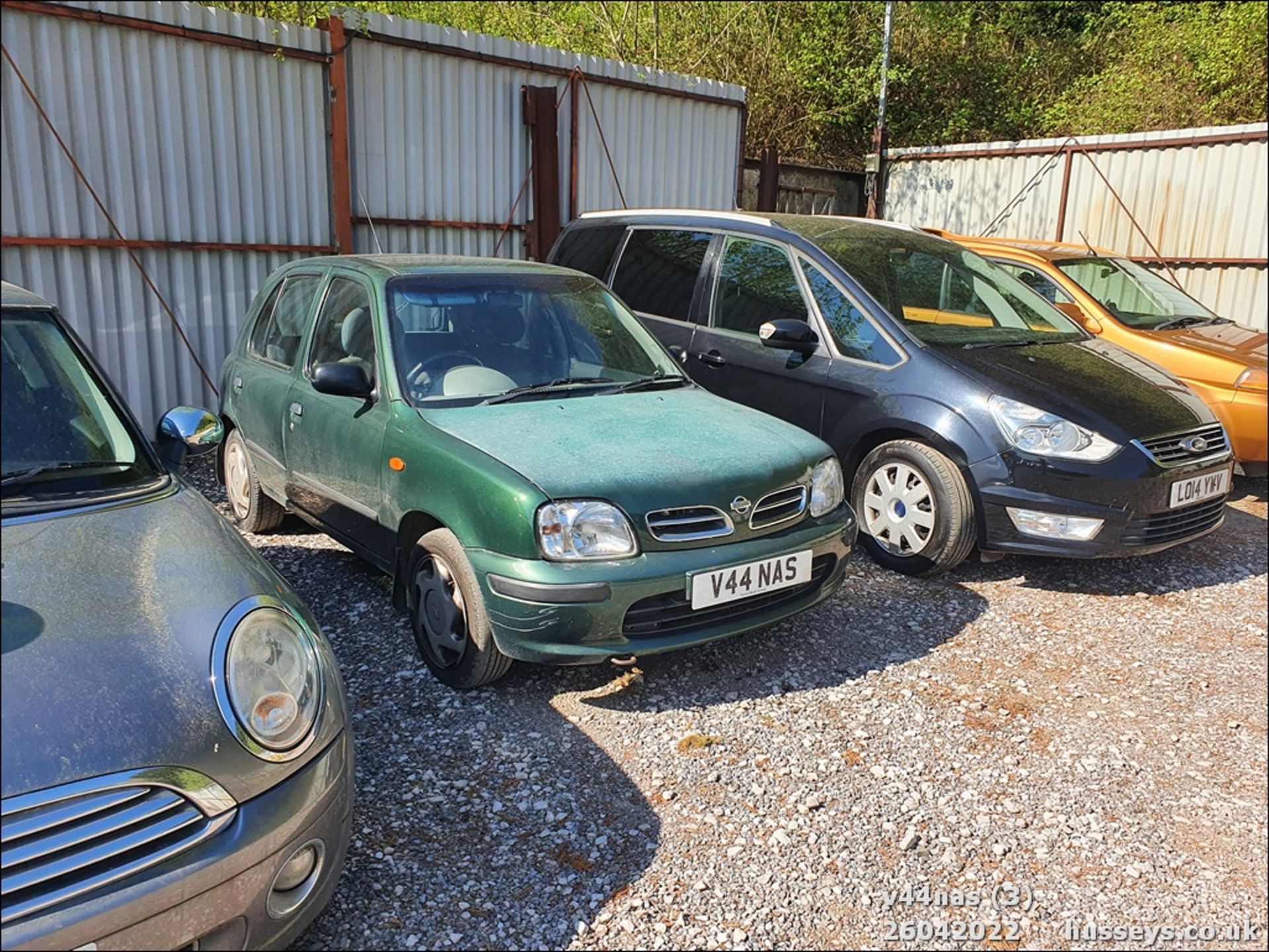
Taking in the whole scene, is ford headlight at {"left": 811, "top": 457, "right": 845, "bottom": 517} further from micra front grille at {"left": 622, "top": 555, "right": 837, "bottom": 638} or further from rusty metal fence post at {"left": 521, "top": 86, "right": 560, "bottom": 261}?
rusty metal fence post at {"left": 521, "top": 86, "right": 560, "bottom": 261}

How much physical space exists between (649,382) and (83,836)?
3.02 metres

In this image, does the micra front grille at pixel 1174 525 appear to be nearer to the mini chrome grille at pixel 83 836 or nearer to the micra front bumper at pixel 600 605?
the micra front bumper at pixel 600 605

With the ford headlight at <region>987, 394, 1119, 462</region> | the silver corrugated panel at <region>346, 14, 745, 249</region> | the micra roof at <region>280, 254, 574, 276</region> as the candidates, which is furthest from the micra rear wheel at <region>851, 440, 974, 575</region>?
the silver corrugated panel at <region>346, 14, 745, 249</region>

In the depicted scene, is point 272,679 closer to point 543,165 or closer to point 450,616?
point 450,616

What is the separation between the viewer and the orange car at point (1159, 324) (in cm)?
625

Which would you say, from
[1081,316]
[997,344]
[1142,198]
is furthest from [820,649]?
[1142,198]

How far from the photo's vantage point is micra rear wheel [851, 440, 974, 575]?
4719mm

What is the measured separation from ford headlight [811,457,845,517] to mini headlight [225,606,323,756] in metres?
2.14

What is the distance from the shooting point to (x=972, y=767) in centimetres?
322

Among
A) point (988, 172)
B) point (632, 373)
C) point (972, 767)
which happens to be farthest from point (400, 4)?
point (972, 767)

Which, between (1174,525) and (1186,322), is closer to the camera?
(1174,525)

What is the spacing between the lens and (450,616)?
3.56 metres

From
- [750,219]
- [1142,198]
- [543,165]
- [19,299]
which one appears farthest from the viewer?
[1142,198]

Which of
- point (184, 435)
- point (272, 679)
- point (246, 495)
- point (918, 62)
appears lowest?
point (246, 495)
